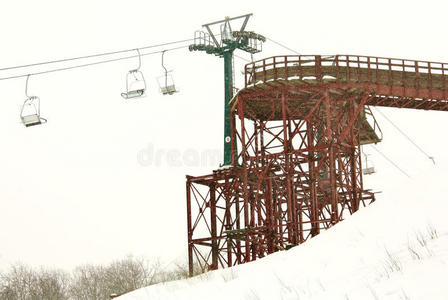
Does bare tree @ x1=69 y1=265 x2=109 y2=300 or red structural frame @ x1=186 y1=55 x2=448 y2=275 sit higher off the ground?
red structural frame @ x1=186 y1=55 x2=448 y2=275

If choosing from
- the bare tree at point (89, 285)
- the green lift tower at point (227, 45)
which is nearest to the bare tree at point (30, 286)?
the bare tree at point (89, 285)

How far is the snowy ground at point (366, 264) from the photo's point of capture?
1158 cm

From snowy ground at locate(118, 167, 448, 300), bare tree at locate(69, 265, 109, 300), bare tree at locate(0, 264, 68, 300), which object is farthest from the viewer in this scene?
bare tree at locate(69, 265, 109, 300)

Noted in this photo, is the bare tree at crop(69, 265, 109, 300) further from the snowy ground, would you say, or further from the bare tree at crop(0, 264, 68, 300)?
the snowy ground

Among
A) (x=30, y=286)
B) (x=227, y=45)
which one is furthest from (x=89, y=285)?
(x=227, y=45)

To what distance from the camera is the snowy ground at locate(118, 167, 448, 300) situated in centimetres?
1158

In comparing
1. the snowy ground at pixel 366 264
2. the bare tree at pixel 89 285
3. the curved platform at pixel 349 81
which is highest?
the curved platform at pixel 349 81

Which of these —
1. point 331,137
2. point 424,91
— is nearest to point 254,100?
point 331,137

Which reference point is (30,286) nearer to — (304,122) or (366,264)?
(304,122)

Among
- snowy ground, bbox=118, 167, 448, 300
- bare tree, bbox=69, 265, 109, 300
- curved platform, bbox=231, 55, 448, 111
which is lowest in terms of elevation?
bare tree, bbox=69, 265, 109, 300

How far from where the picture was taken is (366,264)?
1491 cm

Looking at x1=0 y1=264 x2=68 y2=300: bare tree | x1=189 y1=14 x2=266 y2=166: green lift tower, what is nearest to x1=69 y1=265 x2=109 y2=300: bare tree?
x1=0 y1=264 x2=68 y2=300: bare tree

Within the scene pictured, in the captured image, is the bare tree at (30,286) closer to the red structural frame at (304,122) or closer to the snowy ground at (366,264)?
the red structural frame at (304,122)

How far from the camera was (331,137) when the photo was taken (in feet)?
109
